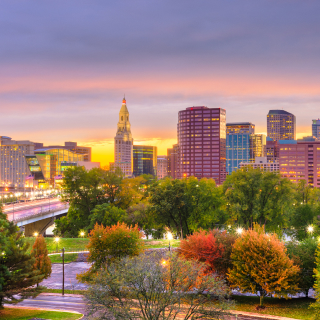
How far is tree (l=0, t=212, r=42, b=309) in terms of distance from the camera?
1166 inches

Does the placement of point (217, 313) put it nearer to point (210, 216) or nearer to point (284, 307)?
point (284, 307)

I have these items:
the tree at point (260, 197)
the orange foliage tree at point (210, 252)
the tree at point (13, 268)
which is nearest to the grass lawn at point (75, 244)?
the tree at point (260, 197)

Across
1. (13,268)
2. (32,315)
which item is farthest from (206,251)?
(13,268)

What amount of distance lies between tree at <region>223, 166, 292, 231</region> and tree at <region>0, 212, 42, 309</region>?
40.1 m

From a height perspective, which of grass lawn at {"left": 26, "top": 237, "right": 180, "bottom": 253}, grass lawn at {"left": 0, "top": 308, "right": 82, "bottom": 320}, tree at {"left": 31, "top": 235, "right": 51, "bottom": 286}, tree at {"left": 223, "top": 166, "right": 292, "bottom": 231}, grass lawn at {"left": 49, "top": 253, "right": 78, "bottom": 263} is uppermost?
tree at {"left": 223, "top": 166, "right": 292, "bottom": 231}

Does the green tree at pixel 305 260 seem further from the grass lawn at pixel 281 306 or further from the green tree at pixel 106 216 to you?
the green tree at pixel 106 216

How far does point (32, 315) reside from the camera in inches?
1243

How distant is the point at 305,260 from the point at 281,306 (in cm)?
551

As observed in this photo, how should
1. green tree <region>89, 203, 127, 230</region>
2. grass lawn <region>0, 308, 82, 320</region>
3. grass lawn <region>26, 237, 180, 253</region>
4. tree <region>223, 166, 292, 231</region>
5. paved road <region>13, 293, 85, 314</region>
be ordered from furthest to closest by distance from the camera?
1. green tree <region>89, 203, 127, 230</region>
2. tree <region>223, 166, 292, 231</region>
3. grass lawn <region>26, 237, 180, 253</region>
4. paved road <region>13, 293, 85, 314</region>
5. grass lawn <region>0, 308, 82, 320</region>

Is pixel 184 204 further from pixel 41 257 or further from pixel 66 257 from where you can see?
pixel 41 257

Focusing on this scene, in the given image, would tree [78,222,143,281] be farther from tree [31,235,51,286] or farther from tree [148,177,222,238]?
tree [148,177,222,238]

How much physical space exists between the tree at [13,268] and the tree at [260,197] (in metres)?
40.1

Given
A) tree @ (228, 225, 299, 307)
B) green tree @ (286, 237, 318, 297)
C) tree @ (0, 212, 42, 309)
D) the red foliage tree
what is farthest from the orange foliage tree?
tree @ (0, 212, 42, 309)

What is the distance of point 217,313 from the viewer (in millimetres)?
25266
